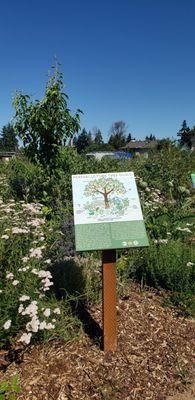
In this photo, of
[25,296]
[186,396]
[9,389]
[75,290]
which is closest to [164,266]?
[75,290]

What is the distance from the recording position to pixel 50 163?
6.27 m

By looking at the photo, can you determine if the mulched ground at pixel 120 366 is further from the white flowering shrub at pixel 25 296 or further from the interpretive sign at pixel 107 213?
the interpretive sign at pixel 107 213

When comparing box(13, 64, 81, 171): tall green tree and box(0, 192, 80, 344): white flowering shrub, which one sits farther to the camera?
box(13, 64, 81, 171): tall green tree

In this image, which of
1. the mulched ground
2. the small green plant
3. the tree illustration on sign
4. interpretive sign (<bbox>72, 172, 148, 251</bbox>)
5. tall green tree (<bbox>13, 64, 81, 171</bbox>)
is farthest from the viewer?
tall green tree (<bbox>13, 64, 81, 171</bbox>)

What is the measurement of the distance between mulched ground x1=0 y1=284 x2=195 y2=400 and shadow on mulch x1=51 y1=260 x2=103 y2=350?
9 centimetres

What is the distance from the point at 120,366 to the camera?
2.83m

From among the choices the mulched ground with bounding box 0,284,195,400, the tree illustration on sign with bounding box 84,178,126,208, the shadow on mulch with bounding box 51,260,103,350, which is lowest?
the mulched ground with bounding box 0,284,195,400

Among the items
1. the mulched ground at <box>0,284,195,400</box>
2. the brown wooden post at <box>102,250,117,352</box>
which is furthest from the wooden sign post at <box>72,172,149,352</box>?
the mulched ground at <box>0,284,195,400</box>

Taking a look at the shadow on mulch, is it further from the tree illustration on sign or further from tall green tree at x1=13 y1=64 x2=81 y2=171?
tall green tree at x1=13 y1=64 x2=81 y2=171

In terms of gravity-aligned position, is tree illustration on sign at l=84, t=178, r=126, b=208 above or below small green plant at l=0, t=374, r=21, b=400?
above

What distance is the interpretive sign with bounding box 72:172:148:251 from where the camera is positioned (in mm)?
2855

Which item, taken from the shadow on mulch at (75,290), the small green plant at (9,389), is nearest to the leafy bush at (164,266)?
the shadow on mulch at (75,290)

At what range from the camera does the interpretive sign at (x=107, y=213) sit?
2855mm

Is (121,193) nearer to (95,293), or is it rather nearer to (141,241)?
(141,241)
